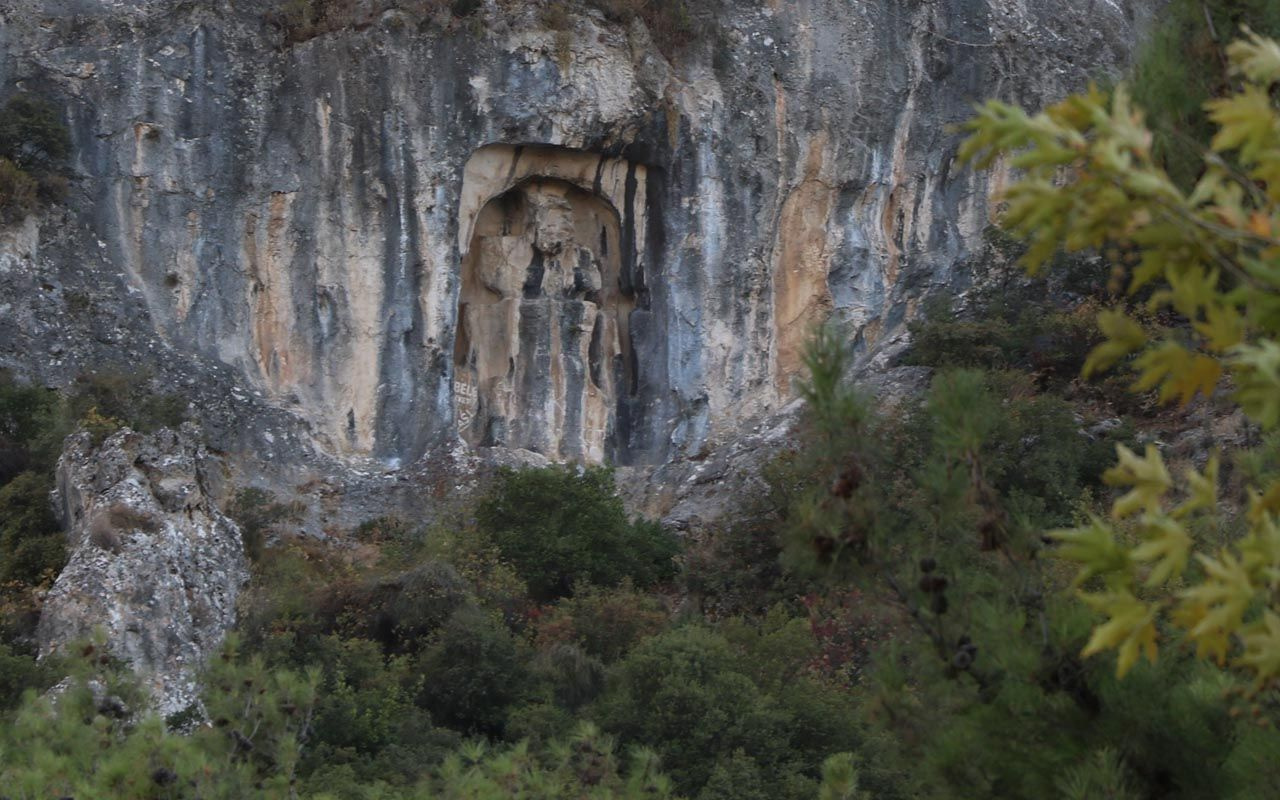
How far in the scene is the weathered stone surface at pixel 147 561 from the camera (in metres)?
17.4

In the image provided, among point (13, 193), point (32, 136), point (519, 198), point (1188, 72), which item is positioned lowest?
point (1188, 72)

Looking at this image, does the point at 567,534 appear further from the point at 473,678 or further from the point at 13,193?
the point at 13,193

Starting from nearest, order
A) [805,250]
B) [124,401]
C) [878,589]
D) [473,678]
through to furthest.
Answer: [878,589]
[473,678]
[124,401]
[805,250]

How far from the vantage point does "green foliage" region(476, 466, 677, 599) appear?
913 inches

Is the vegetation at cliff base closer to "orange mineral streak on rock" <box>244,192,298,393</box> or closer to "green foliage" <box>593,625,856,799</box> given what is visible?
"green foliage" <box>593,625,856,799</box>

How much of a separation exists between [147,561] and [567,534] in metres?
6.67

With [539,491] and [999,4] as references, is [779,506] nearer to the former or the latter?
[539,491]

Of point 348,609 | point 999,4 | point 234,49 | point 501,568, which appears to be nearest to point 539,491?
point 501,568

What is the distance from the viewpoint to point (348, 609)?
64.7 feet

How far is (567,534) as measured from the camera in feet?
77.9

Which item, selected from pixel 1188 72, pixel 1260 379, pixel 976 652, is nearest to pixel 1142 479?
pixel 1260 379

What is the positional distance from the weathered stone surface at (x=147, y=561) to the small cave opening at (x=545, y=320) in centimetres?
907

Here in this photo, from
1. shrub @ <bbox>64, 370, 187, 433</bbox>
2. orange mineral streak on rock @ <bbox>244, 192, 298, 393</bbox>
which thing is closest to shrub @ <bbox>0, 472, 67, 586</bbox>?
shrub @ <bbox>64, 370, 187, 433</bbox>

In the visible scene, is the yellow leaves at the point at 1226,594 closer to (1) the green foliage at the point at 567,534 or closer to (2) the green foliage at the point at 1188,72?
(2) the green foliage at the point at 1188,72
